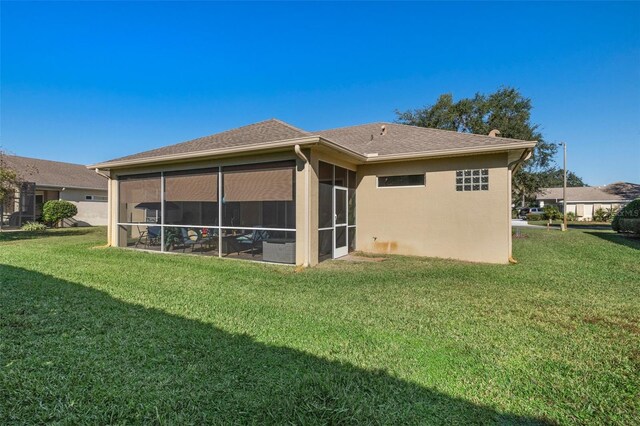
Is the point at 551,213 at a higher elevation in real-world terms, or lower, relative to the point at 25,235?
higher

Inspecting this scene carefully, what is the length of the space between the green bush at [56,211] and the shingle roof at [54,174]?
1.60 m

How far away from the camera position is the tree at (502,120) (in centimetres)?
2581

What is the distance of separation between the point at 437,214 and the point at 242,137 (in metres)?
6.17

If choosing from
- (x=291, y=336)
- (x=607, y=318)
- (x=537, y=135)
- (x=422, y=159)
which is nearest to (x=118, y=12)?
(x=422, y=159)

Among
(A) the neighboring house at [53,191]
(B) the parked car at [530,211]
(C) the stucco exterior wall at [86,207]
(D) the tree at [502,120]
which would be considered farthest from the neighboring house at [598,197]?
(A) the neighboring house at [53,191]

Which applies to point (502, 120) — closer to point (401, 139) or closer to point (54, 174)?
point (401, 139)

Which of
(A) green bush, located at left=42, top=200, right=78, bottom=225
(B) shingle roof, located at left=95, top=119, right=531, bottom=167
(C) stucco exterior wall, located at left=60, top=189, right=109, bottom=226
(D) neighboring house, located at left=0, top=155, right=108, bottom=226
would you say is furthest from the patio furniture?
(C) stucco exterior wall, located at left=60, top=189, right=109, bottom=226

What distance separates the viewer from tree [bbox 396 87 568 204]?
25.8m

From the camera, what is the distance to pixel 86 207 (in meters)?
21.8

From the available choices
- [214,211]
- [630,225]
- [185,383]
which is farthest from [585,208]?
[185,383]

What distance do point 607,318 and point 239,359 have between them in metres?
4.86

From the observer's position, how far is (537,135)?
26422mm

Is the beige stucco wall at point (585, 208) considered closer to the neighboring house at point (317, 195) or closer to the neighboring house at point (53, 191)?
the neighboring house at point (317, 195)

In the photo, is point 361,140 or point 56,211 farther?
point 56,211
